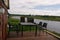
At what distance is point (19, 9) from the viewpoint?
15.7 m

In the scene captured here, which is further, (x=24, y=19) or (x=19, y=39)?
(x=24, y=19)

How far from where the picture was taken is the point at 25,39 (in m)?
6.66

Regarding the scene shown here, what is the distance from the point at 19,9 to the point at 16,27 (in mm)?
7554

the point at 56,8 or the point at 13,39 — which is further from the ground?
the point at 56,8

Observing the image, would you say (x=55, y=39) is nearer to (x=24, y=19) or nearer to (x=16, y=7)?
(x=24, y=19)

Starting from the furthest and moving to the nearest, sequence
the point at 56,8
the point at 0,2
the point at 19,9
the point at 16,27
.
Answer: the point at 56,8 → the point at 19,9 → the point at 16,27 → the point at 0,2

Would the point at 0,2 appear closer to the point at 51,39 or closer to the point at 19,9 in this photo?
the point at 51,39

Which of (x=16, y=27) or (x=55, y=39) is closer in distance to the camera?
(x=55, y=39)

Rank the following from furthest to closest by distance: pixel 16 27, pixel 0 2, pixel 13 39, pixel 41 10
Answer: pixel 41 10 < pixel 16 27 < pixel 13 39 < pixel 0 2

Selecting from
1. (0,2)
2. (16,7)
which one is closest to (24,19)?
(16,7)

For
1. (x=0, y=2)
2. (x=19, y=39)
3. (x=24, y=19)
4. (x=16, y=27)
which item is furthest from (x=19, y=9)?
(x=0, y=2)

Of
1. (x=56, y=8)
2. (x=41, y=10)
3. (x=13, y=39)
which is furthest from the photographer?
(x=41, y=10)

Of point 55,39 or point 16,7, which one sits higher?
point 16,7

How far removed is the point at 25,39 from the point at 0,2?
3474 mm
